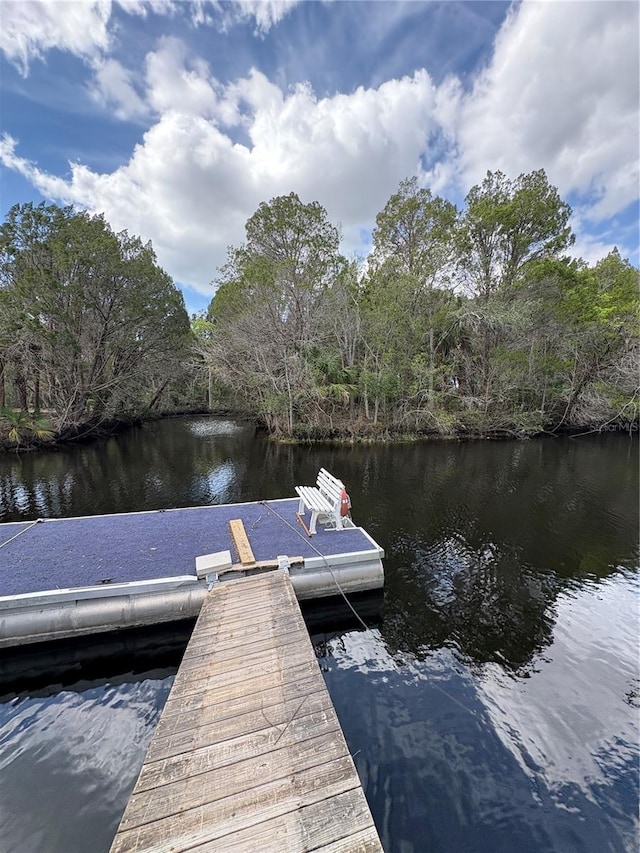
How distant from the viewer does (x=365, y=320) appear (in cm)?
2114

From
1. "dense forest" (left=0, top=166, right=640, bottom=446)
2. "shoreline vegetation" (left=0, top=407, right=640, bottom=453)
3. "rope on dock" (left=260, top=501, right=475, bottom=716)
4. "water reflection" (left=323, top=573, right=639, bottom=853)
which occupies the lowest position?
"water reflection" (left=323, top=573, right=639, bottom=853)

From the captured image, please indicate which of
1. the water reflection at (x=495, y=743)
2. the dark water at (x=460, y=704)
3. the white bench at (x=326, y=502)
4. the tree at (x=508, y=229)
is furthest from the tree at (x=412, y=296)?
the water reflection at (x=495, y=743)

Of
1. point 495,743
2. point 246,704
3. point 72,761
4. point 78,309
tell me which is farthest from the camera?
point 78,309

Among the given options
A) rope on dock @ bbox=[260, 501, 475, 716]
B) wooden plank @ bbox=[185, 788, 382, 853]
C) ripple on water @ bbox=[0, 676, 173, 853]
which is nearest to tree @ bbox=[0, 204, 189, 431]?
rope on dock @ bbox=[260, 501, 475, 716]

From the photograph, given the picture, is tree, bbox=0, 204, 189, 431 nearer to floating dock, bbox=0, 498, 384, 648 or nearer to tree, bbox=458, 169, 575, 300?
floating dock, bbox=0, 498, 384, 648

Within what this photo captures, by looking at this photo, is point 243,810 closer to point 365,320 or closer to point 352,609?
point 352,609

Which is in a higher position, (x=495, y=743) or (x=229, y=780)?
(x=229, y=780)

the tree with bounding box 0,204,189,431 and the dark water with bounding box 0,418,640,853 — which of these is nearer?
the dark water with bounding box 0,418,640,853

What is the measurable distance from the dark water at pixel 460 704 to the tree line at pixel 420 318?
488 inches

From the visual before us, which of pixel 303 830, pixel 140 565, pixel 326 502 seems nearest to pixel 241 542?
pixel 140 565

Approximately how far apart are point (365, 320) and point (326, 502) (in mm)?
16467

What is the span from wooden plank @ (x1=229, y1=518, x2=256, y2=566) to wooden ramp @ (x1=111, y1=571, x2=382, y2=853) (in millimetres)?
1592

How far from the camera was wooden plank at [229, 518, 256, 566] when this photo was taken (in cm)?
572

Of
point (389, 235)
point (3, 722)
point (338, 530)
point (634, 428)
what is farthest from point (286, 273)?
point (634, 428)
